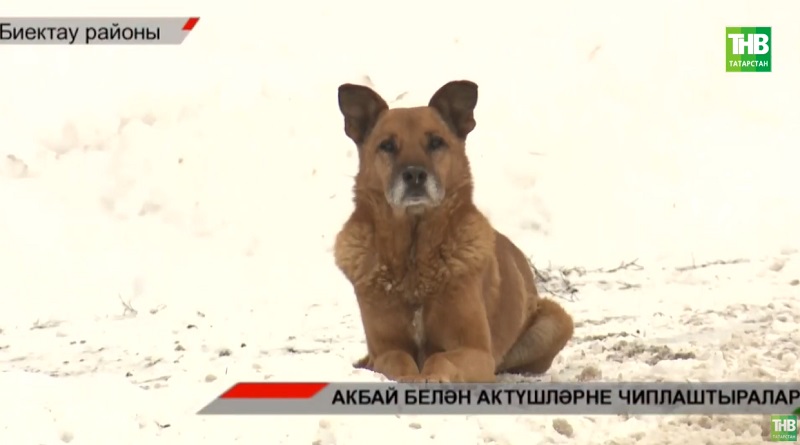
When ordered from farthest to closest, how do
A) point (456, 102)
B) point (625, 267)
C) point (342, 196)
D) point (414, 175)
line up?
1. point (342, 196)
2. point (625, 267)
3. point (456, 102)
4. point (414, 175)

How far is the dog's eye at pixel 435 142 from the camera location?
573 cm

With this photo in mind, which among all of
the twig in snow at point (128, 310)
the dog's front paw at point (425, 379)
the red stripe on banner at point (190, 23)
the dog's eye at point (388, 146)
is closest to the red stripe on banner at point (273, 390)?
the dog's front paw at point (425, 379)

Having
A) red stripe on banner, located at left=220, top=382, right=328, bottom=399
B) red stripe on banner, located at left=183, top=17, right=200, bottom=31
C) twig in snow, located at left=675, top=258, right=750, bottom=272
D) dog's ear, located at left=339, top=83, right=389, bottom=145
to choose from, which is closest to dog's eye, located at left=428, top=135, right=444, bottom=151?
dog's ear, located at left=339, top=83, right=389, bottom=145

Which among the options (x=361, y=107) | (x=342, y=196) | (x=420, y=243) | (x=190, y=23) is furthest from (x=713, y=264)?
(x=190, y=23)

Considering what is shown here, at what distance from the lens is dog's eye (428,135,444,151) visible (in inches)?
226

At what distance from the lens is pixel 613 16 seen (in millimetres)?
13602

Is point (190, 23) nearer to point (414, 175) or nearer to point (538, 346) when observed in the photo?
point (538, 346)

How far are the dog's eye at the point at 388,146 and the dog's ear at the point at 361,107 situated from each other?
298 millimetres

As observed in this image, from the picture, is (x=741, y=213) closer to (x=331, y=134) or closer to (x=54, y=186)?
(x=331, y=134)

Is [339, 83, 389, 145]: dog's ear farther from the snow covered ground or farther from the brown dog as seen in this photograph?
the snow covered ground

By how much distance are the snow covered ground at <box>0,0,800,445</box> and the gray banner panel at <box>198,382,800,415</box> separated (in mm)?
130

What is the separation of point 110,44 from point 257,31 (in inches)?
68.4

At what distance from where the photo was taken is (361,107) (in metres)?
6.04

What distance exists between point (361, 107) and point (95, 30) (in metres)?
7.34
